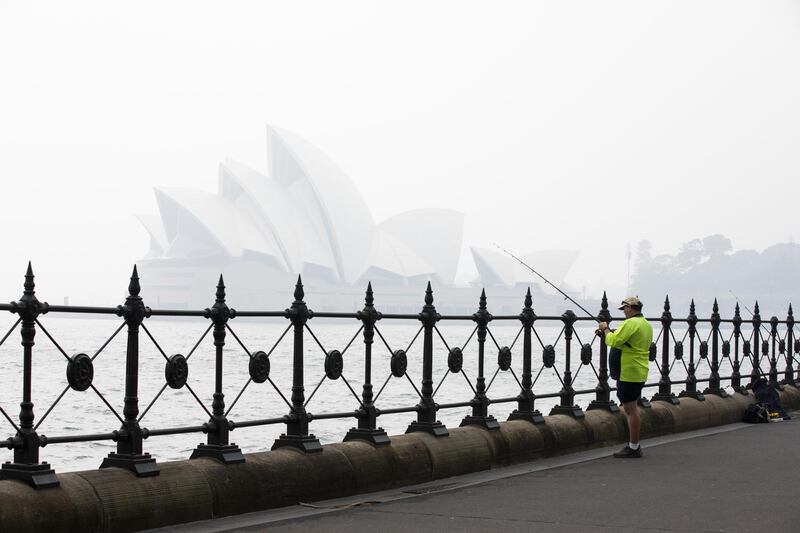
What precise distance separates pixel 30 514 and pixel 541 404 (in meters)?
26.5

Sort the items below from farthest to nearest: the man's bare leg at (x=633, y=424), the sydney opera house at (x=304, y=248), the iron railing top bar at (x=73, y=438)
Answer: the sydney opera house at (x=304, y=248) → the man's bare leg at (x=633, y=424) → the iron railing top bar at (x=73, y=438)

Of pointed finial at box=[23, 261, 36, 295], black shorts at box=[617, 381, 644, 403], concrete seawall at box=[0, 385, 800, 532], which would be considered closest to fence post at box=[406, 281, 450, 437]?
concrete seawall at box=[0, 385, 800, 532]

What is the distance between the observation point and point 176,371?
6.39 meters

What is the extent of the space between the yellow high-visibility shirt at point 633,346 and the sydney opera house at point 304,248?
86.7 meters

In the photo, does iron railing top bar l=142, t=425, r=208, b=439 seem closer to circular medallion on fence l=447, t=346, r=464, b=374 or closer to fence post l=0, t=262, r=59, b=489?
fence post l=0, t=262, r=59, b=489

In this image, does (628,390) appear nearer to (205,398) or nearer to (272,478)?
(272,478)

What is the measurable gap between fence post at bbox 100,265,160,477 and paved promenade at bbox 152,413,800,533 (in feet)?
1.19

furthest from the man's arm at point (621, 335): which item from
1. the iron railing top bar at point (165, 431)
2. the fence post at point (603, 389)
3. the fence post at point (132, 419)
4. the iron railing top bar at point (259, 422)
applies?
the fence post at point (132, 419)

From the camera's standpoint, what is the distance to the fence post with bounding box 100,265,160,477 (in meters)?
5.95

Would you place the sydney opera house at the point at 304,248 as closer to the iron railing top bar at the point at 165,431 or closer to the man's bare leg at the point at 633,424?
the man's bare leg at the point at 633,424

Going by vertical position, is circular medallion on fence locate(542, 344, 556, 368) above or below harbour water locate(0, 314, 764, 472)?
above

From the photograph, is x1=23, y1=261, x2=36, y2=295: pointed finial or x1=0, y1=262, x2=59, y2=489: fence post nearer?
x1=0, y1=262, x2=59, y2=489: fence post

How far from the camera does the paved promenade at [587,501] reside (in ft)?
20.0

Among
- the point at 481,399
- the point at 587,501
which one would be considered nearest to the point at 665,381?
the point at 481,399
